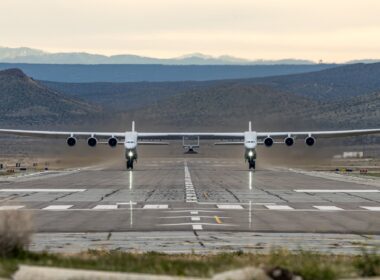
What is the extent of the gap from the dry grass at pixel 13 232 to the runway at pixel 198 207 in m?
9.93

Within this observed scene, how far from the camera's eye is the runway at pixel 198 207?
2688 centimetres

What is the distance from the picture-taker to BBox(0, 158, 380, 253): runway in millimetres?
26875

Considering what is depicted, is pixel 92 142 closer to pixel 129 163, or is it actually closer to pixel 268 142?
pixel 129 163

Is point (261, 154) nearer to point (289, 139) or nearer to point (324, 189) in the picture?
point (289, 139)

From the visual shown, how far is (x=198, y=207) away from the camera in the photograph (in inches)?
1395

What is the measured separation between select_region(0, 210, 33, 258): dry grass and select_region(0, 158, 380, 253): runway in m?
9.93

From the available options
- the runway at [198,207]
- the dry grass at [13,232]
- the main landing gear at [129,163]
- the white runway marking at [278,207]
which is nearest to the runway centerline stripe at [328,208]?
the runway at [198,207]

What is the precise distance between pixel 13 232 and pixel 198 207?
20631 millimetres

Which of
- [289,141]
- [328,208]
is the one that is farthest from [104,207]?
[289,141]

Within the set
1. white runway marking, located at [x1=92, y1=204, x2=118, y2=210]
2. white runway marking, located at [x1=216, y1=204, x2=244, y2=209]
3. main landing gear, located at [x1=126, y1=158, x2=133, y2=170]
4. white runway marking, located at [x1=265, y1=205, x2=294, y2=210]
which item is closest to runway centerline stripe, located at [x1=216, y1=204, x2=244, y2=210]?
white runway marking, located at [x1=216, y1=204, x2=244, y2=209]

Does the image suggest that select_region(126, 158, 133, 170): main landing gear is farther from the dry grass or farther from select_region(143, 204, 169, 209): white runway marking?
the dry grass

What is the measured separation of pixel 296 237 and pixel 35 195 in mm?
21683

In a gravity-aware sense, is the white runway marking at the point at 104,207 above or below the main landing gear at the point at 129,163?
above

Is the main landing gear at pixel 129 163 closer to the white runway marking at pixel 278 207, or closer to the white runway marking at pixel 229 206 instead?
the white runway marking at pixel 229 206
